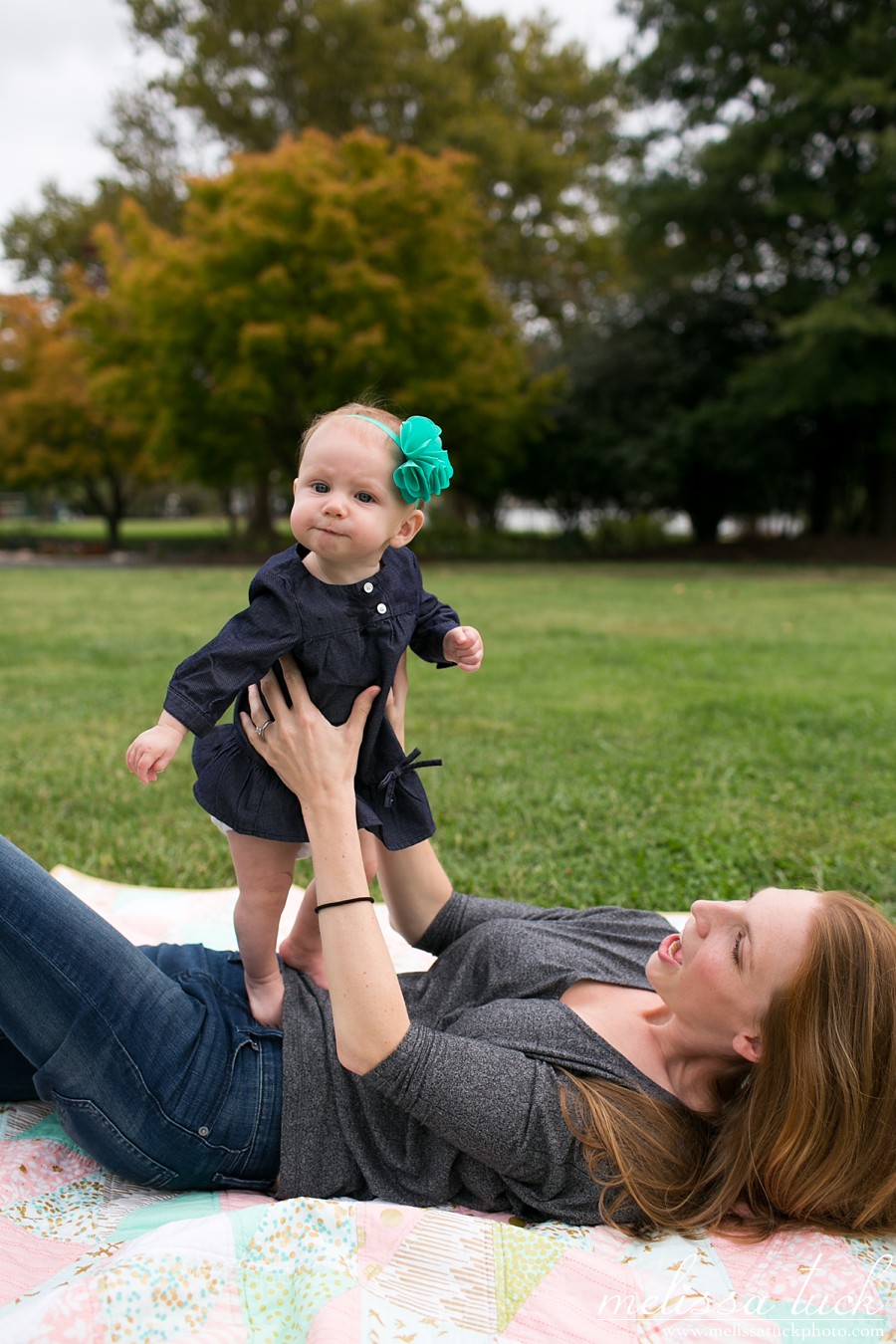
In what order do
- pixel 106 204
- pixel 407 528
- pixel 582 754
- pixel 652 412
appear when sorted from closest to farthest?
pixel 407 528 < pixel 582 754 < pixel 652 412 < pixel 106 204

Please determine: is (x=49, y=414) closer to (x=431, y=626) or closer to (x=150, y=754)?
(x=431, y=626)

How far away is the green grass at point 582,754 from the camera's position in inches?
147

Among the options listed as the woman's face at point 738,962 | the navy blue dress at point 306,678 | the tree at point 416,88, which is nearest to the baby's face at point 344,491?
the navy blue dress at point 306,678

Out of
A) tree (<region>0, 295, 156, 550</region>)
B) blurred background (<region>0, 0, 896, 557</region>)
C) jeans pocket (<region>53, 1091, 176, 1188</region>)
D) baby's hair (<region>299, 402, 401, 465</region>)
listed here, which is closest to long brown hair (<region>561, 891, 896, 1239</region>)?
jeans pocket (<region>53, 1091, 176, 1188</region>)

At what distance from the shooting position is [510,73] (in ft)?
83.5

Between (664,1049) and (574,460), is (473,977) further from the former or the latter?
(574,460)

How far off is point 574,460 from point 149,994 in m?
21.5

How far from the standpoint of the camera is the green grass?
3729mm

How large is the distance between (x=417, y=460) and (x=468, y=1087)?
1136 mm

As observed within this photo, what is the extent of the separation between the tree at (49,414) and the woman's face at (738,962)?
22014 mm

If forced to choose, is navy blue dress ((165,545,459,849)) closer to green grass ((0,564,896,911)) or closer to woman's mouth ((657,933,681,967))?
woman's mouth ((657,933,681,967))

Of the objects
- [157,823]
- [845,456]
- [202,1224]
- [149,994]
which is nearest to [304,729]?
[149,994]

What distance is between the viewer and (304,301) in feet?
56.9

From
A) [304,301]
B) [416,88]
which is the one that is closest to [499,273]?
[416,88]
